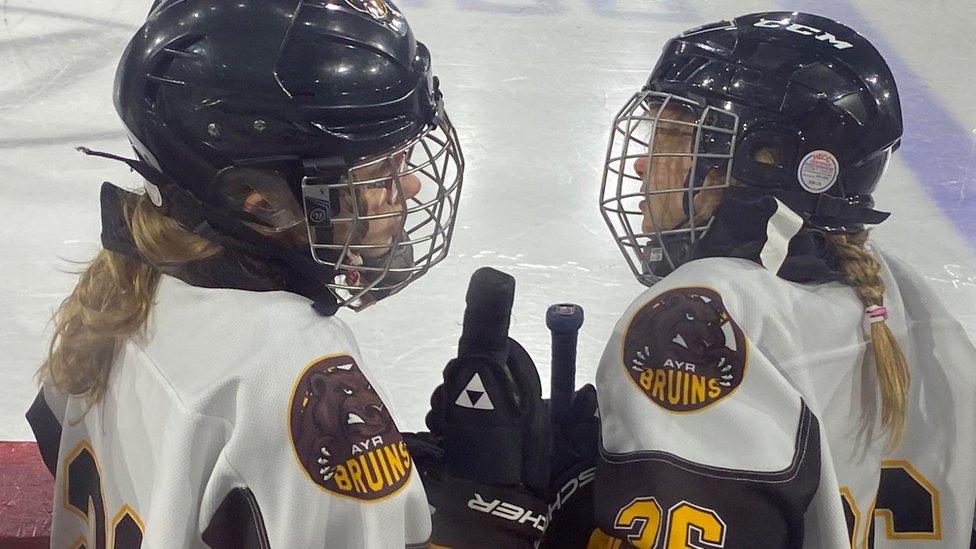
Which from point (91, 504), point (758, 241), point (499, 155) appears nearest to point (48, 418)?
point (91, 504)

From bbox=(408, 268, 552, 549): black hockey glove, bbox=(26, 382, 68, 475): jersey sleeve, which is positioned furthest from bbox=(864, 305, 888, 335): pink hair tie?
bbox=(26, 382, 68, 475): jersey sleeve

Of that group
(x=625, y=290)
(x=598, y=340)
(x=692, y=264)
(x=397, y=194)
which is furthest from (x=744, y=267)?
(x=625, y=290)

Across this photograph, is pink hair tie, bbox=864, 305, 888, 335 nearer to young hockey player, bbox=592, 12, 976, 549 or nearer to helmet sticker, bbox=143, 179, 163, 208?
young hockey player, bbox=592, 12, 976, 549

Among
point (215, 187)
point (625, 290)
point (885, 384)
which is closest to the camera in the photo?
point (215, 187)

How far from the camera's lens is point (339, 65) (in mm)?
1028

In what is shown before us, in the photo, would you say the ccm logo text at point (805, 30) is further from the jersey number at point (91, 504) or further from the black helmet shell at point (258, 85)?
the jersey number at point (91, 504)

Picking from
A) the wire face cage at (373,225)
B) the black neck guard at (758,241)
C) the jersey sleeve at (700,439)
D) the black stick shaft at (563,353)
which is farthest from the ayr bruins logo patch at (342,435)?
the black stick shaft at (563,353)

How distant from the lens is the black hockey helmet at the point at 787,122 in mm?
1177

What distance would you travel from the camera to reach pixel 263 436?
0.94 metres

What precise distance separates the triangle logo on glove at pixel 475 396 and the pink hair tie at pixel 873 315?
0.44 m

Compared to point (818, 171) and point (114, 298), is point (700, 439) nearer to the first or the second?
point (818, 171)

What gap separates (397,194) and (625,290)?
4.19 feet

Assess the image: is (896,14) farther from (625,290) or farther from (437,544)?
(437,544)

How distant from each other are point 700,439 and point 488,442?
29 cm
